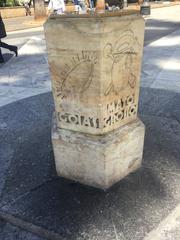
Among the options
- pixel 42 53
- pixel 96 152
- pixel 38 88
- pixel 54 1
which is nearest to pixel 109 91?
pixel 96 152

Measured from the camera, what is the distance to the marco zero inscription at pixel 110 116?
2.86 meters

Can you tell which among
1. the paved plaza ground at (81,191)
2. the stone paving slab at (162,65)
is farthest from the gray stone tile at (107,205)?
the stone paving slab at (162,65)

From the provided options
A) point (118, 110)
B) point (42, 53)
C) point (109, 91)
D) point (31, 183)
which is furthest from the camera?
point (42, 53)

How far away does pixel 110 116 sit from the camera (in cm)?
289

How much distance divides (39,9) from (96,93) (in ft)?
56.9

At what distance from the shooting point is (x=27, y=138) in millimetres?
4238

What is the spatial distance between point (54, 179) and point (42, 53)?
Answer: 710 centimetres

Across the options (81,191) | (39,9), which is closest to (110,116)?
(81,191)

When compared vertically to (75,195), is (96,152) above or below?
above

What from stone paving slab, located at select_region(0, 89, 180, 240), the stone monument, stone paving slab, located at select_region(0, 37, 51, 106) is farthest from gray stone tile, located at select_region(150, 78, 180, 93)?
the stone monument

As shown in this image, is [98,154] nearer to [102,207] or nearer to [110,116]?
[110,116]

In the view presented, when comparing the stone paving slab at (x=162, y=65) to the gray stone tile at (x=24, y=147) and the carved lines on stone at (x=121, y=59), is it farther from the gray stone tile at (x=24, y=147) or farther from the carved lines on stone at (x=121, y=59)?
the carved lines on stone at (x=121, y=59)

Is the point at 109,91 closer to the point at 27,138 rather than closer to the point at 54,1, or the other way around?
the point at 27,138

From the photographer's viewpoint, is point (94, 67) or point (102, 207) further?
point (102, 207)
